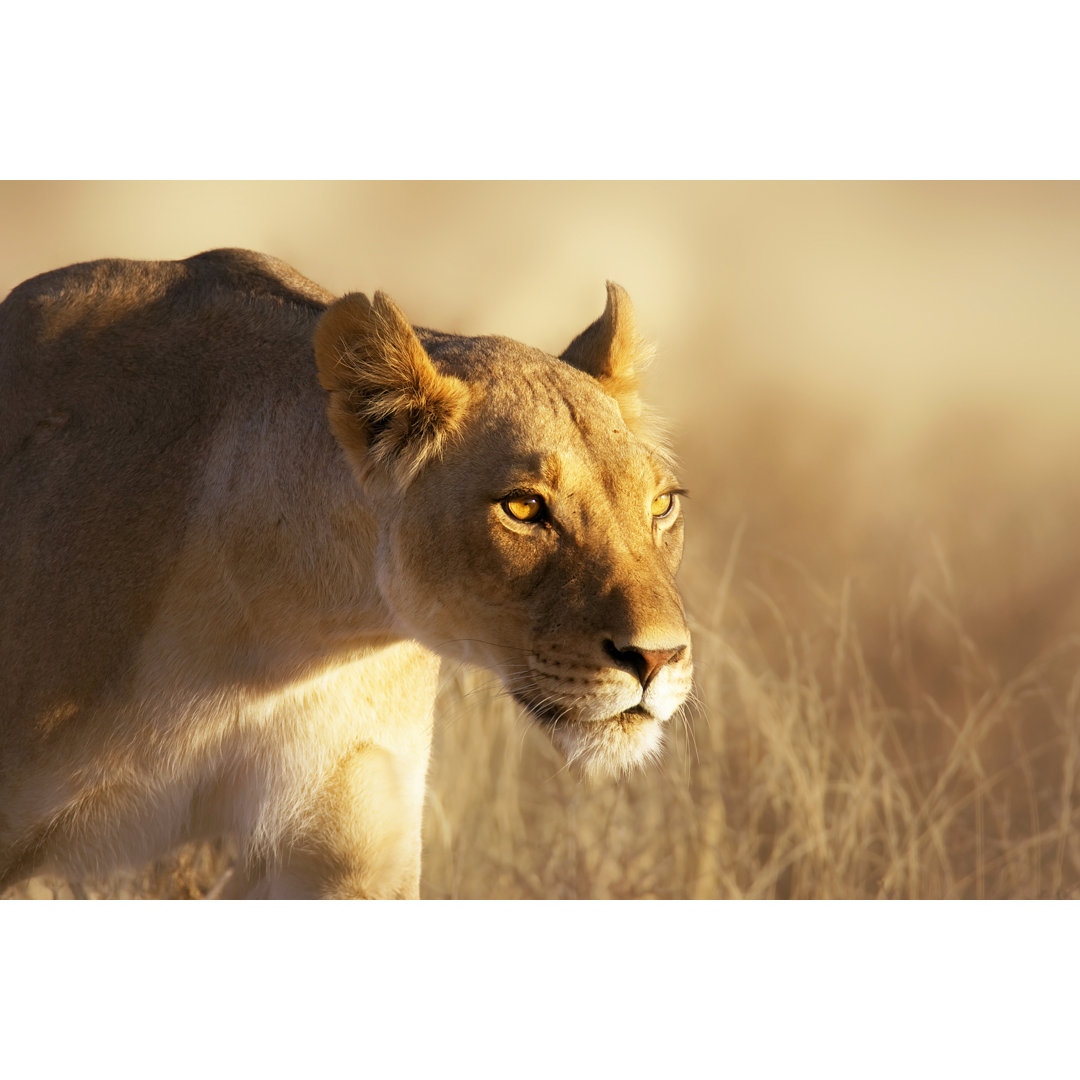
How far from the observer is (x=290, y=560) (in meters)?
2.85

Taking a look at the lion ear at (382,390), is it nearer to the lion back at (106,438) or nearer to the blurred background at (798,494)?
the lion back at (106,438)

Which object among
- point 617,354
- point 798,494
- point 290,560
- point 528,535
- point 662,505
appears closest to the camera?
point 528,535

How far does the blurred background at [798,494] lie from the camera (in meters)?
4.67

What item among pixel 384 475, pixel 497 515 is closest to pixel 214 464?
pixel 384 475

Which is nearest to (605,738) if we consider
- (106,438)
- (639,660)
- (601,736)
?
(601,736)

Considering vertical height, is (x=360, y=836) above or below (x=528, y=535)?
below

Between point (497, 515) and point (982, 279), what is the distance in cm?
333

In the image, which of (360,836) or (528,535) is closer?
(528,535)

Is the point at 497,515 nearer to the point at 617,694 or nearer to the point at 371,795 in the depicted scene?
the point at 617,694

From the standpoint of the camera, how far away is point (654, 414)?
327cm

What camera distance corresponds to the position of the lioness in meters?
2.55

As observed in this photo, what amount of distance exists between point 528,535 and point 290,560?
1.92ft

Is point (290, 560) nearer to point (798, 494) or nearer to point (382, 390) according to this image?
point (382, 390)

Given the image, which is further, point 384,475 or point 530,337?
point 530,337
